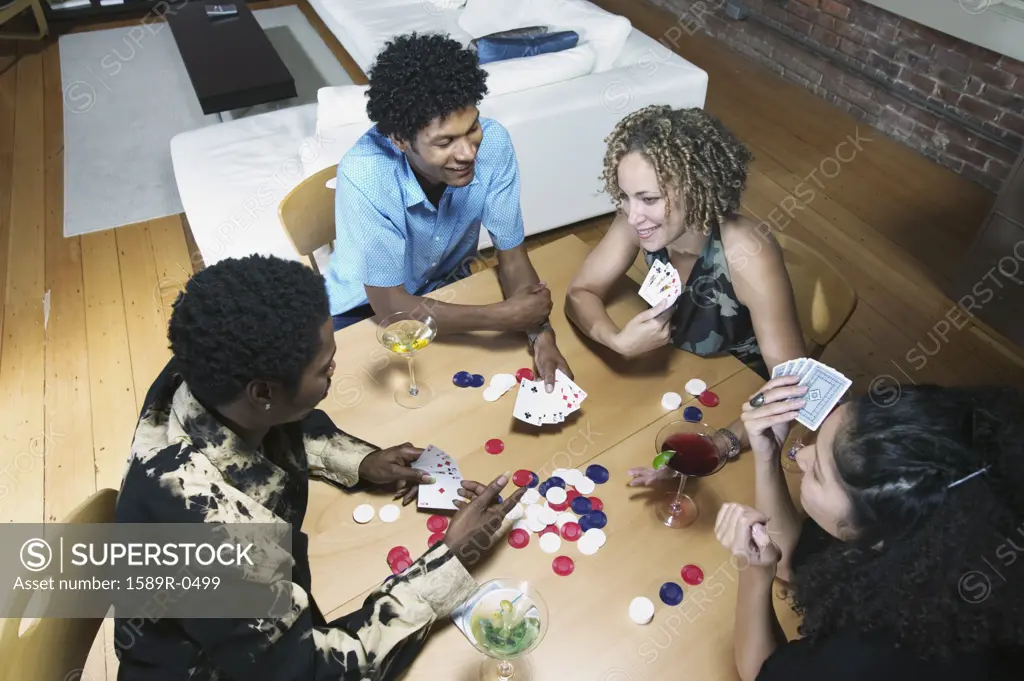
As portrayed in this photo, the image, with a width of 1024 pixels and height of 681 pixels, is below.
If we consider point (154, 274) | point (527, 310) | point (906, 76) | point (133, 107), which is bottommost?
point (154, 274)

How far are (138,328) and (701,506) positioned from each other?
102 inches

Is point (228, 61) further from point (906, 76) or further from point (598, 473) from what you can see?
point (906, 76)

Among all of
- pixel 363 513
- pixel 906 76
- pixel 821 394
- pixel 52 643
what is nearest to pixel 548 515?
pixel 363 513

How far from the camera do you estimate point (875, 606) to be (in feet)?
3.17

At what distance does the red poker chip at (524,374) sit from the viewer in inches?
63.4

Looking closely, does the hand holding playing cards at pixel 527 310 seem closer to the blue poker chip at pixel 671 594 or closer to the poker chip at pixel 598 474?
the poker chip at pixel 598 474

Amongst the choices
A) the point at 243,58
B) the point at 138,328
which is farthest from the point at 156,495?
the point at 243,58

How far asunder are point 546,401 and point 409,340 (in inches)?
14.7

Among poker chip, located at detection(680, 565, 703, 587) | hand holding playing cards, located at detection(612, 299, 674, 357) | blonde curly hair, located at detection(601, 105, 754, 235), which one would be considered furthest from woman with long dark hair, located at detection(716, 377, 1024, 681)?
blonde curly hair, located at detection(601, 105, 754, 235)

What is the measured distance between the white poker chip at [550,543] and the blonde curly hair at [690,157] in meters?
0.86

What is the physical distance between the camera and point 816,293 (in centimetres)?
182

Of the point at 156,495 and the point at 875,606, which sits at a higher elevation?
the point at 156,495

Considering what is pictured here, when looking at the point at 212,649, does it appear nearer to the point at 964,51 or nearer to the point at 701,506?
the point at 701,506

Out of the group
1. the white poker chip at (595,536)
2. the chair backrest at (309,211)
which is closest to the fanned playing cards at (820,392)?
the white poker chip at (595,536)
